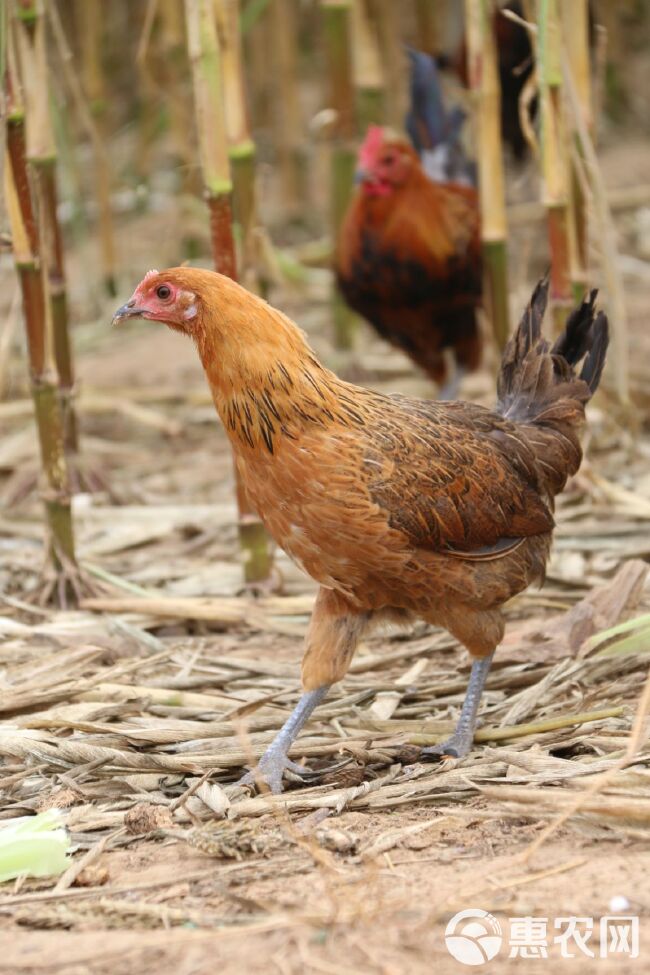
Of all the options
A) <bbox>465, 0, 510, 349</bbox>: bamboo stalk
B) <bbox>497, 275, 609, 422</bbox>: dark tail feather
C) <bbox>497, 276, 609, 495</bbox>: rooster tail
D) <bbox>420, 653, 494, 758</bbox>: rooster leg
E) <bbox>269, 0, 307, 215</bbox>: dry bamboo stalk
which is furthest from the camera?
<bbox>269, 0, 307, 215</bbox>: dry bamboo stalk

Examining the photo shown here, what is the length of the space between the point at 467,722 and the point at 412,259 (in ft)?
11.5

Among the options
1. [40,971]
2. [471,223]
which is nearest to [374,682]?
[40,971]

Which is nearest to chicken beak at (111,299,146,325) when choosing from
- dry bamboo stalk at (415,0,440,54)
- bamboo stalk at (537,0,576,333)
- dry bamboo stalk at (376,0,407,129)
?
bamboo stalk at (537,0,576,333)

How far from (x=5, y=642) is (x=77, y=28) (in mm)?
6754

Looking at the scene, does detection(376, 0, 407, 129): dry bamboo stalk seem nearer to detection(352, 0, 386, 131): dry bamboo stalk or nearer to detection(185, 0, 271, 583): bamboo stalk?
detection(352, 0, 386, 131): dry bamboo stalk

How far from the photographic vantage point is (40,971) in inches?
97.7

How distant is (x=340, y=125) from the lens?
7.22m

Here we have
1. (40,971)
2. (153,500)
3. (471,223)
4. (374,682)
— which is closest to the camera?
(40,971)

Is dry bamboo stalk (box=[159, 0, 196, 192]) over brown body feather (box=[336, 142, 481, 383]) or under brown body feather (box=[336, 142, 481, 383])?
over

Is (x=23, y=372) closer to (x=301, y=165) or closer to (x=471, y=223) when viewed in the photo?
(x=471, y=223)

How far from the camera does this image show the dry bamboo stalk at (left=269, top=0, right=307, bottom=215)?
962cm

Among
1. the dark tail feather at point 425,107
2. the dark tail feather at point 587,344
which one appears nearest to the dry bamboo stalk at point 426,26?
the dark tail feather at point 425,107

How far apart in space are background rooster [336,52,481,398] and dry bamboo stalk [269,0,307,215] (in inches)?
122

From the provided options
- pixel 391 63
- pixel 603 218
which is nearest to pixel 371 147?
pixel 603 218
